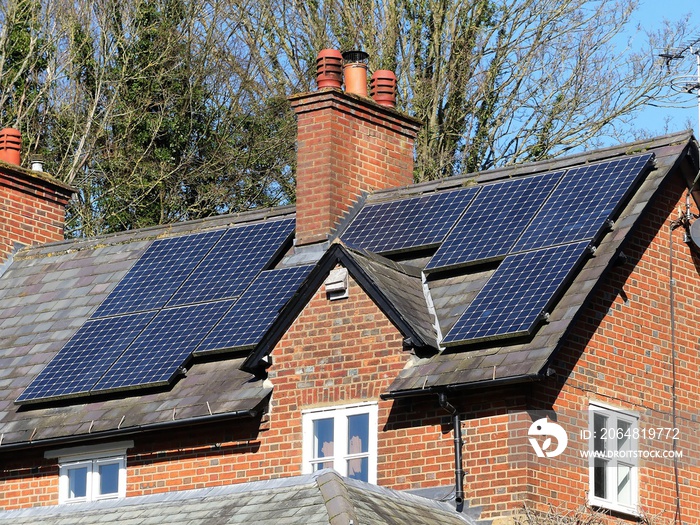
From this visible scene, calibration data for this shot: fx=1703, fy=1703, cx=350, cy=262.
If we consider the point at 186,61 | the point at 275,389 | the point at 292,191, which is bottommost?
the point at 275,389

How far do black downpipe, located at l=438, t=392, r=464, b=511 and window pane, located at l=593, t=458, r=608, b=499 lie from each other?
1.77 meters

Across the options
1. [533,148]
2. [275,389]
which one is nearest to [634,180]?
[275,389]

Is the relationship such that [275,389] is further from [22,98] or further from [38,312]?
[22,98]

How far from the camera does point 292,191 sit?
40344 millimetres

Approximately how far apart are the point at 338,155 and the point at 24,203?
24.4ft

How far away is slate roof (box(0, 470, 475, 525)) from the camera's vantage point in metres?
18.3

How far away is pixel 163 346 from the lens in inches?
933

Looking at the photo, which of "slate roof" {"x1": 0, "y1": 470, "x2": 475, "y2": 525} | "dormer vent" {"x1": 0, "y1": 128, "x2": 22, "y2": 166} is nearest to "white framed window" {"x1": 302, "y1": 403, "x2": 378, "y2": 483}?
"slate roof" {"x1": 0, "y1": 470, "x2": 475, "y2": 525}

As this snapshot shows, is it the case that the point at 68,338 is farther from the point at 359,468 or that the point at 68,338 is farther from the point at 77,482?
the point at 359,468

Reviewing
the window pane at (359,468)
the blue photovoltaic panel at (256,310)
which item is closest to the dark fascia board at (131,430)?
the blue photovoltaic panel at (256,310)

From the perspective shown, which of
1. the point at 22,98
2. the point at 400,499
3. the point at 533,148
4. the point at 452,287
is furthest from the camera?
the point at 22,98

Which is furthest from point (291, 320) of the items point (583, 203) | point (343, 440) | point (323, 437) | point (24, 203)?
point (24, 203)

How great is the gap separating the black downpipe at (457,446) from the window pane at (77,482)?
5.73m

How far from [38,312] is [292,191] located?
1436 cm
